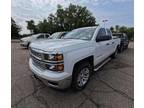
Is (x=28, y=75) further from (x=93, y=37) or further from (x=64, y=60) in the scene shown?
(x=93, y=37)

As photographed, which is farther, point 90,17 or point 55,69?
point 90,17

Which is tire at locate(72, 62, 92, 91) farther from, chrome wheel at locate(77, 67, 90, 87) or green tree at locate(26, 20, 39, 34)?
green tree at locate(26, 20, 39, 34)

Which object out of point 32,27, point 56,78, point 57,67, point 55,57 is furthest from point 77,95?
point 32,27

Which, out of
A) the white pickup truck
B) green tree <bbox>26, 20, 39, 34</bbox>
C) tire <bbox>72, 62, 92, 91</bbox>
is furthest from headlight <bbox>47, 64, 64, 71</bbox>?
green tree <bbox>26, 20, 39, 34</bbox>

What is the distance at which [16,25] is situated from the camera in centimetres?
3991

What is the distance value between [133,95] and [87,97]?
1.13 metres

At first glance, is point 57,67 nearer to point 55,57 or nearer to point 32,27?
point 55,57

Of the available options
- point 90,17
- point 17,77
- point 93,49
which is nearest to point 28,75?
point 17,77

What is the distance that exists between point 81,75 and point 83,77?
15cm

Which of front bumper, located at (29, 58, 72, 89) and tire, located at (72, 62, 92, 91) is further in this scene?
tire, located at (72, 62, 92, 91)

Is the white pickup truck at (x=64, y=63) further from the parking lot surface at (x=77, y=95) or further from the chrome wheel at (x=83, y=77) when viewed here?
the parking lot surface at (x=77, y=95)

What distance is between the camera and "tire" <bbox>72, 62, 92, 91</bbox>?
9.61 ft

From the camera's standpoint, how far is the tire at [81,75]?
2928 mm

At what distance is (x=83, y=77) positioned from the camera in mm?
3324
